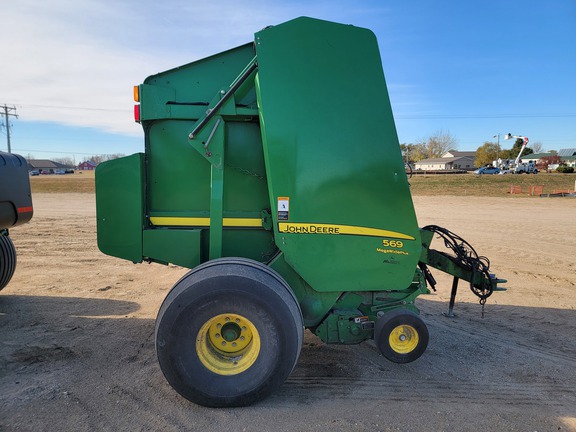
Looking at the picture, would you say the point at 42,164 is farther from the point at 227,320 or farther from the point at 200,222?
the point at 227,320

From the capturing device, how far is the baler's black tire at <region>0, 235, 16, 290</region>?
5.30 meters

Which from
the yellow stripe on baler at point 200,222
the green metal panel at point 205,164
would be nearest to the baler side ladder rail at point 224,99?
the green metal panel at point 205,164

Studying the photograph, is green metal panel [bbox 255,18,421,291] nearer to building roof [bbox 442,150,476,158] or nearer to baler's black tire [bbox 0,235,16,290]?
baler's black tire [bbox 0,235,16,290]

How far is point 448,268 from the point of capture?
409cm

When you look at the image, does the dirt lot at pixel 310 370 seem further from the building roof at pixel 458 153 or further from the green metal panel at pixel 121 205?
the building roof at pixel 458 153

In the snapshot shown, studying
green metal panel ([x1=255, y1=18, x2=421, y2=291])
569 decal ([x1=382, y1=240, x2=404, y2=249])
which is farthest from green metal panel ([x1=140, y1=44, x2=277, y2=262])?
569 decal ([x1=382, y1=240, x2=404, y2=249])

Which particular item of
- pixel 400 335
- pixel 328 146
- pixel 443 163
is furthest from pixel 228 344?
pixel 443 163

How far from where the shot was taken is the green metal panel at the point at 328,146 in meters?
3.16

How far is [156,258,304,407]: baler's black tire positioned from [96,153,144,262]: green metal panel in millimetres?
915

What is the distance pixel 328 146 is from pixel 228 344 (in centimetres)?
176

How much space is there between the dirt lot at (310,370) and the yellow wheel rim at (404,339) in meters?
0.34

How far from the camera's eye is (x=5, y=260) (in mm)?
5344

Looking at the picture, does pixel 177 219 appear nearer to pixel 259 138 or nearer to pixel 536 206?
pixel 259 138

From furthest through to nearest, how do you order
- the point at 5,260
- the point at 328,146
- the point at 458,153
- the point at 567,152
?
the point at 458,153 → the point at 567,152 → the point at 5,260 → the point at 328,146
